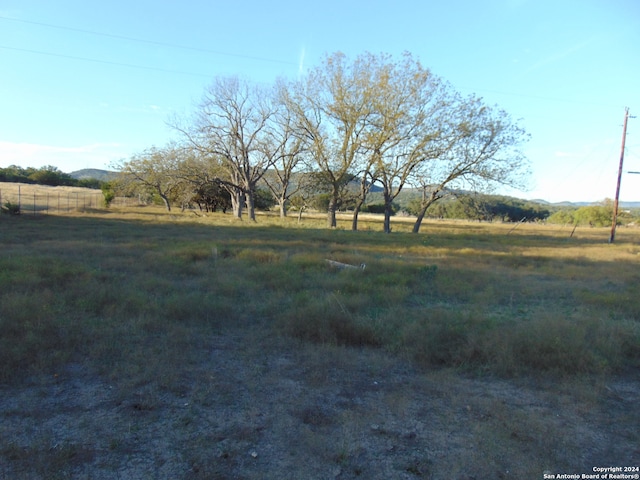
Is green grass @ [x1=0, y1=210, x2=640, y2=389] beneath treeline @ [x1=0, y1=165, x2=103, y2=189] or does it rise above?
beneath

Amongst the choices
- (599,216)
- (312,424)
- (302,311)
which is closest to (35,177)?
(302,311)

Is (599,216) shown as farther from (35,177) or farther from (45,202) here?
(35,177)

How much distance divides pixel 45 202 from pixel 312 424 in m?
53.3

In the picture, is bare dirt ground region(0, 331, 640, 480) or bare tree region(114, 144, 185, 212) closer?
bare dirt ground region(0, 331, 640, 480)

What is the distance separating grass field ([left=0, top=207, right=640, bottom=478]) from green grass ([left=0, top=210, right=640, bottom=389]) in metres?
0.04

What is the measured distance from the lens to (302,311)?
6691 mm

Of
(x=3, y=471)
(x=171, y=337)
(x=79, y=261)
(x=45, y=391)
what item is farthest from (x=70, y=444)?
(x=79, y=261)

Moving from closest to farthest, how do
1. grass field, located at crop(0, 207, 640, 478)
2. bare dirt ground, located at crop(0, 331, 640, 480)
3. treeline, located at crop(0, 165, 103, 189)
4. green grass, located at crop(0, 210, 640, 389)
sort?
bare dirt ground, located at crop(0, 331, 640, 480) < grass field, located at crop(0, 207, 640, 478) < green grass, located at crop(0, 210, 640, 389) < treeline, located at crop(0, 165, 103, 189)

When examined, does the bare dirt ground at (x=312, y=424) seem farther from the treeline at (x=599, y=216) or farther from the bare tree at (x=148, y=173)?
the treeline at (x=599, y=216)

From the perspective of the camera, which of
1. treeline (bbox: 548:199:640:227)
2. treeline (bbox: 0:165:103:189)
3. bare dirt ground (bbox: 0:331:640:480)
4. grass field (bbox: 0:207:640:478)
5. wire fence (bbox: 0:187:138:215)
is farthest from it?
treeline (bbox: 0:165:103:189)

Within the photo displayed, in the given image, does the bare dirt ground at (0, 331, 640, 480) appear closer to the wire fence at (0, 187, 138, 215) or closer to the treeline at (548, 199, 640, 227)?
the wire fence at (0, 187, 138, 215)

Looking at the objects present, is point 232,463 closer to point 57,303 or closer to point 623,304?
point 57,303

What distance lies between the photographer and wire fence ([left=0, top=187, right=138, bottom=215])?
1263 inches

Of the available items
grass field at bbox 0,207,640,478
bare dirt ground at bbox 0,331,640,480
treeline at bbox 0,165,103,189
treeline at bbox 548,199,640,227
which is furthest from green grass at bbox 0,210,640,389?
treeline at bbox 0,165,103,189
